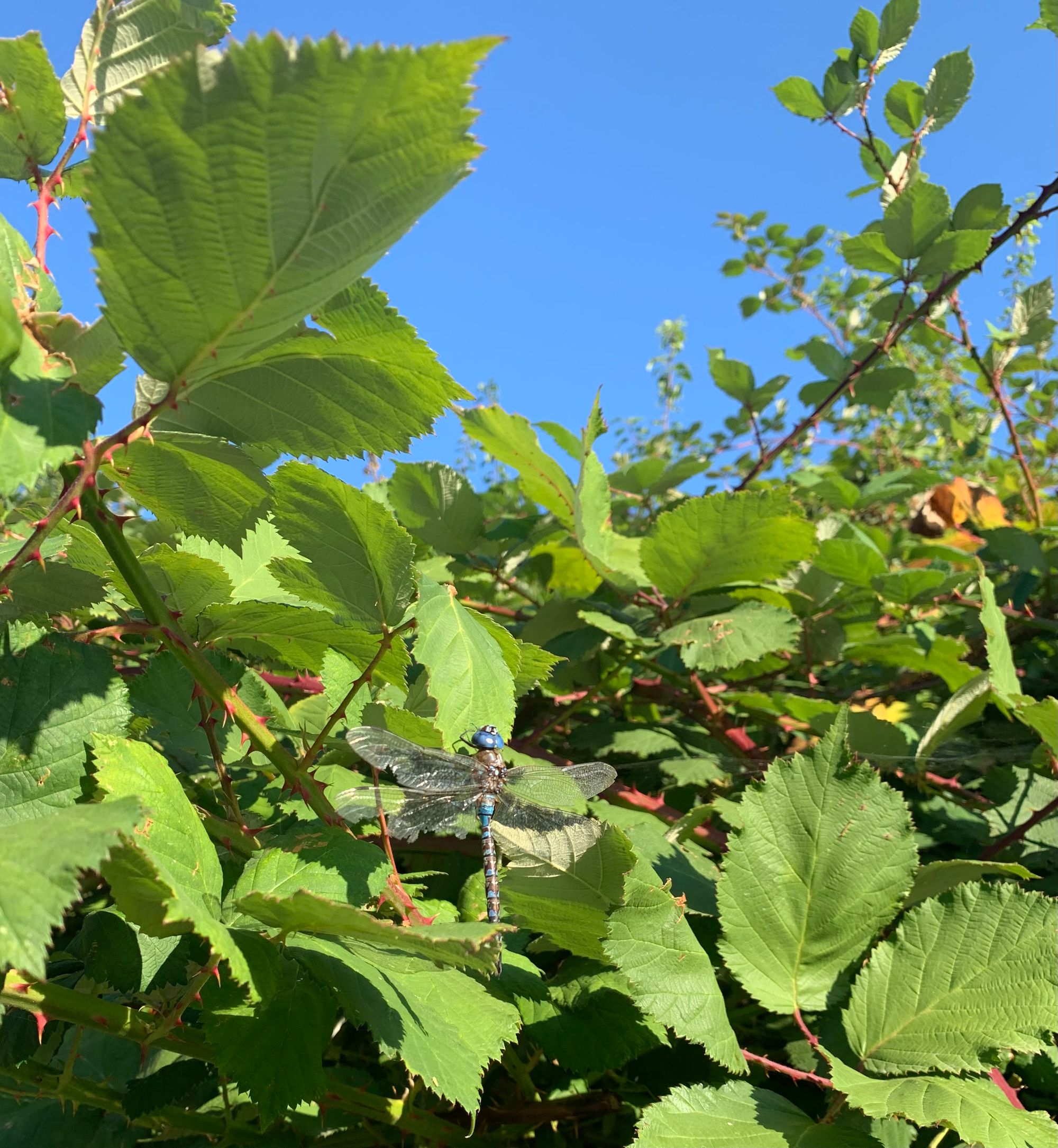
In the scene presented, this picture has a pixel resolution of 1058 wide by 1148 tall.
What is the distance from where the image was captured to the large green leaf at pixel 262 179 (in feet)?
1.69

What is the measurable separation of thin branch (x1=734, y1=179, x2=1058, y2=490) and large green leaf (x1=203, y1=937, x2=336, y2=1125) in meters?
1.44

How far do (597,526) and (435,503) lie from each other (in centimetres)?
40

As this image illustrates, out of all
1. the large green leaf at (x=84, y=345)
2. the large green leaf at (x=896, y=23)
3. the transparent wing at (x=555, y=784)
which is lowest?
the transparent wing at (x=555, y=784)

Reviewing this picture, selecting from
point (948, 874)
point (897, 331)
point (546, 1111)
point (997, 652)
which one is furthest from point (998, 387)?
point (546, 1111)

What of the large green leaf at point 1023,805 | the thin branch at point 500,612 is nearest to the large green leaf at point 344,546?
the thin branch at point 500,612

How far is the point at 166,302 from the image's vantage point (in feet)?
1.95

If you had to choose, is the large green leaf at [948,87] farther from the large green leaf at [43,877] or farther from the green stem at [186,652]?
the large green leaf at [43,877]

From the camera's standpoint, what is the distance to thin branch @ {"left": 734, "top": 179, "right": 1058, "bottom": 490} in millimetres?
1582

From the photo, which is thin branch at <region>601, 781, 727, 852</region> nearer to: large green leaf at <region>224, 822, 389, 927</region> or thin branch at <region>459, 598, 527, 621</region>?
thin branch at <region>459, 598, 527, 621</region>

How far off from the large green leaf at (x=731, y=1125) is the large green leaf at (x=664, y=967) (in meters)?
0.03

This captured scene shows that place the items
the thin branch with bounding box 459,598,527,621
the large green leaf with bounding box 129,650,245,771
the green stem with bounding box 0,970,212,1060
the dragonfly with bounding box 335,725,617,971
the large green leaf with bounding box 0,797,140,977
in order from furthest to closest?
the thin branch with bounding box 459,598,527,621 → the large green leaf with bounding box 129,650,245,771 → the dragonfly with bounding box 335,725,617,971 → the green stem with bounding box 0,970,212,1060 → the large green leaf with bounding box 0,797,140,977

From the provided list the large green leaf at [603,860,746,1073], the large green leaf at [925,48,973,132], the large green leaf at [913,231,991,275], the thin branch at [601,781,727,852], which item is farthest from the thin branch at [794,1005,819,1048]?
the large green leaf at [925,48,973,132]

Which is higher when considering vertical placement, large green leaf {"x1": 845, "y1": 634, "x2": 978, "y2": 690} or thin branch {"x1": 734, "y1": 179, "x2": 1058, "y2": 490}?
thin branch {"x1": 734, "y1": 179, "x2": 1058, "y2": 490}

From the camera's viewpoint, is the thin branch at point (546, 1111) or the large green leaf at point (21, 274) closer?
the large green leaf at point (21, 274)
